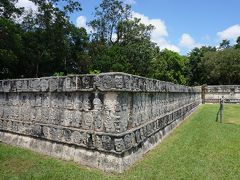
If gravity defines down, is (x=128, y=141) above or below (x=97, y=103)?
below

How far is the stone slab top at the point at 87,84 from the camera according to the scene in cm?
447

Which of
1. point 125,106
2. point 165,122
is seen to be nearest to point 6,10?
point 165,122

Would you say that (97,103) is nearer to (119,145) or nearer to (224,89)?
(119,145)

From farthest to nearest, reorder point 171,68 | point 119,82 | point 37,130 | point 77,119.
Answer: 1. point 171,68
2. point 37,130
3. point 77,119
4. point 119,82

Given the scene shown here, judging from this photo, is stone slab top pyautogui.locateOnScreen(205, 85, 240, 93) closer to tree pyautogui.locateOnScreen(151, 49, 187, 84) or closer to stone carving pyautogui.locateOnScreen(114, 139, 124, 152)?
tree pyautogui.locateOnScreen(151, 49, 187, 84)

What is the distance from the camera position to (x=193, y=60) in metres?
50.0

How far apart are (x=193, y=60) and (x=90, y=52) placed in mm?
22839

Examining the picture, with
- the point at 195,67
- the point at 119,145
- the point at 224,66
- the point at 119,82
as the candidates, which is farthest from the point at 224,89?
the point at 195,67

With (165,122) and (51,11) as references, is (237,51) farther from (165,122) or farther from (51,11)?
(165,122)

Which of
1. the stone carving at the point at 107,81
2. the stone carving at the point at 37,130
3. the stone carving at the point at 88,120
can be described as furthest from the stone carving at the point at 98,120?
the stone carving at the point at 37,130

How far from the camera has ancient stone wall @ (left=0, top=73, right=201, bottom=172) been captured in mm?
4508

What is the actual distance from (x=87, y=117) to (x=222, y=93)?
21.6 meters

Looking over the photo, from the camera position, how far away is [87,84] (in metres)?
4.89

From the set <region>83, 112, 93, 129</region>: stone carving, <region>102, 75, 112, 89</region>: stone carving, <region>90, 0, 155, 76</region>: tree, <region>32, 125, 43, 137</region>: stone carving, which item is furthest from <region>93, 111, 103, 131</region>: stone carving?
<region>90, 0, 155, 76</region>: tree
